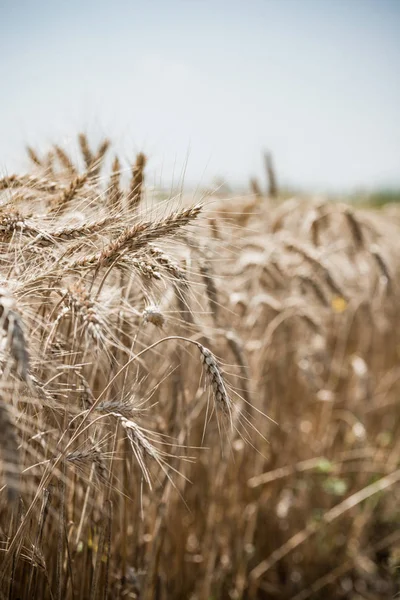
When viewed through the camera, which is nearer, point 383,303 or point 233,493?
point 233,493

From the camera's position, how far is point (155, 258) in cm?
123

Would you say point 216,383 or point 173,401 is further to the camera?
point 173,401

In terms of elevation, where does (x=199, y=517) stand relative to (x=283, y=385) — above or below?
below

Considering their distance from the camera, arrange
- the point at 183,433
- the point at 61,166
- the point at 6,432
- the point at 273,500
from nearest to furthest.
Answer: the point at 6,432 < the point at 183,433 < the point at 61,166 < the point at 273,500

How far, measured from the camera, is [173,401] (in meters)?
1.67

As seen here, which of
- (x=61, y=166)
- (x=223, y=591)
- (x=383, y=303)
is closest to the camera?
(x=61, y=166)

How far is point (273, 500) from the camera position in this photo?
252 cm

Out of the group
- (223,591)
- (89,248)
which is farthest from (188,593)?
(89,248)

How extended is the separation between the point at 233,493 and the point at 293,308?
91 cm

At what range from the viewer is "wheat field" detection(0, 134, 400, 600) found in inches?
45.4

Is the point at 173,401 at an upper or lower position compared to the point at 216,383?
lower

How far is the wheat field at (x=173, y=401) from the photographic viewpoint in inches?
45.4

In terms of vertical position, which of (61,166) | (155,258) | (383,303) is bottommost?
(383,303)

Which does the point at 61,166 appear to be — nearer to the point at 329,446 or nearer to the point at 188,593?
the point at 188,593
